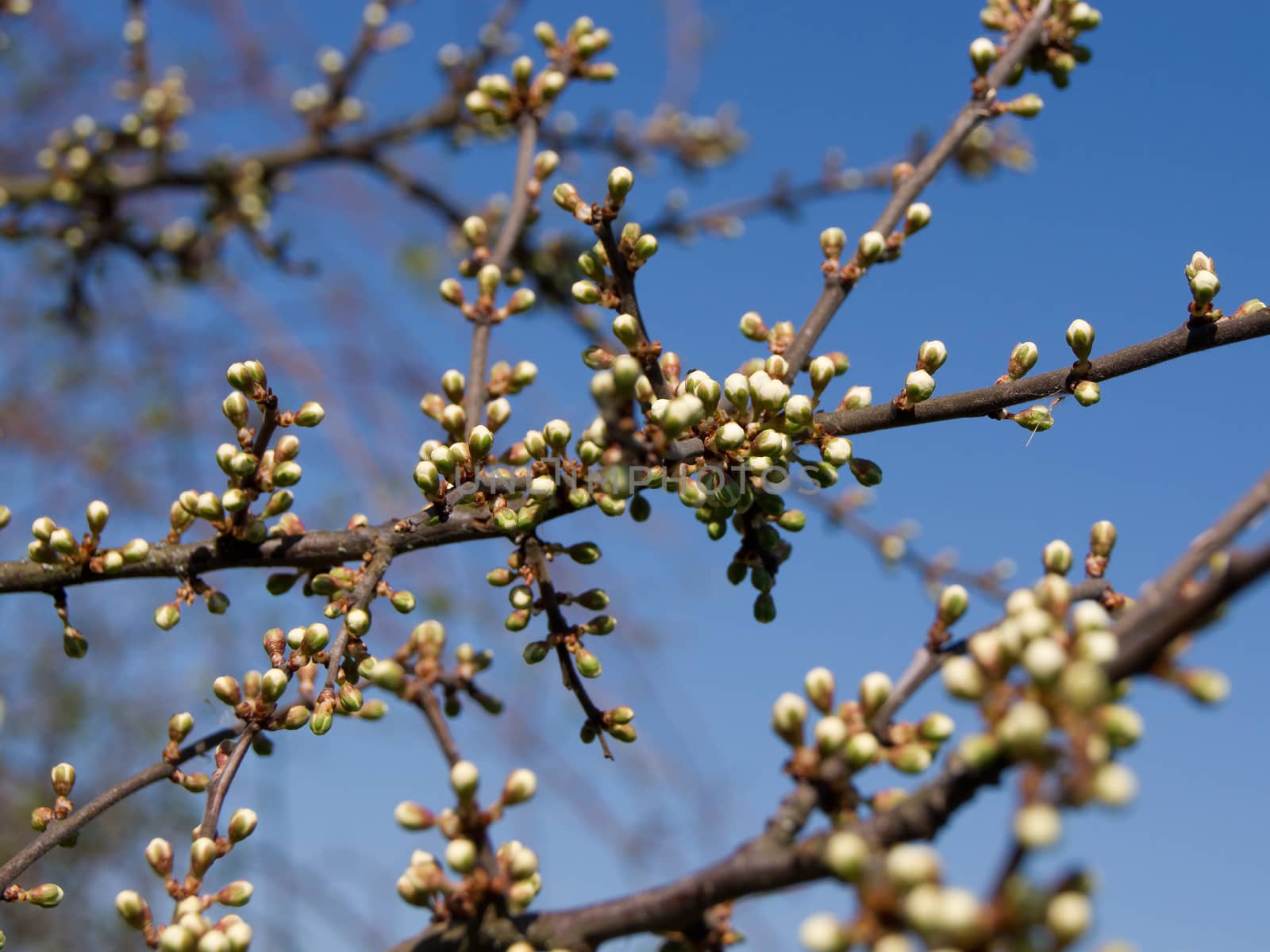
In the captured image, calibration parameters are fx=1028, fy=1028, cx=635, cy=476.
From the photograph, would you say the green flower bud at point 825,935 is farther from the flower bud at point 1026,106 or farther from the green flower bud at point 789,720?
the flower bud at point 1026,106

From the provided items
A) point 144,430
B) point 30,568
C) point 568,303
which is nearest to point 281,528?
point 30,568

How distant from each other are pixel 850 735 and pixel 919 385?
107cm

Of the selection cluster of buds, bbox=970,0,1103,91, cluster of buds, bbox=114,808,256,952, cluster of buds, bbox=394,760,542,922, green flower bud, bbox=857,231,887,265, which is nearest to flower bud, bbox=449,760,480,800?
cluster of buds, bbox=394,760,542,922

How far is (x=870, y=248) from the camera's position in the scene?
2.93 m

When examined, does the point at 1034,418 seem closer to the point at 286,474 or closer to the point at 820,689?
the point at 820,689

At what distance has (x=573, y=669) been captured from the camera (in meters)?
2.55

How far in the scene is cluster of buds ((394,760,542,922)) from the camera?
66.7 inches

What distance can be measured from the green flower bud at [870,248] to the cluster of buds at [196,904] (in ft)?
7.06

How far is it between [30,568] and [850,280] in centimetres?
236

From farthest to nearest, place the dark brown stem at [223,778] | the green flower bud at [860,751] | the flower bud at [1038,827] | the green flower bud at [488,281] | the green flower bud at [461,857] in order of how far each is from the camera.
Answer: the green flower bud at [488,281] → the dark brown stem at [223,778] → the green flower bud at [461,857] → the green flower bud at [860,751] → the flower bud at [1038,827]

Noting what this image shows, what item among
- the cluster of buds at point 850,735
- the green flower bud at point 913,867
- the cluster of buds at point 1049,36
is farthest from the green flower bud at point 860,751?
the cluster of buds at point 1049,36

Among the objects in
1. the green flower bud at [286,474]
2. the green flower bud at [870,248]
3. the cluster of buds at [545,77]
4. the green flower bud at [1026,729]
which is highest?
the cluster of buds at [545,77]

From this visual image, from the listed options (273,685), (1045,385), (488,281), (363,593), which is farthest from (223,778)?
(1045,385)

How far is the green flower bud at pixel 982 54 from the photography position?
3443 mm
